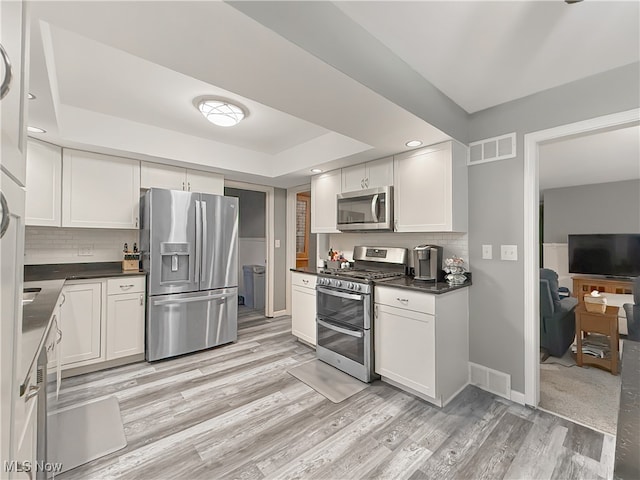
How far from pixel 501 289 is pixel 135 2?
9.58 feet

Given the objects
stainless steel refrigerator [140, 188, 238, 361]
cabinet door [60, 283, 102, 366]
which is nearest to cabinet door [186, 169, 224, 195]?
stainless steel refrigerator [140, 188, 238, 361]

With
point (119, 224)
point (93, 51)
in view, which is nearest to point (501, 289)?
point (93, 51)

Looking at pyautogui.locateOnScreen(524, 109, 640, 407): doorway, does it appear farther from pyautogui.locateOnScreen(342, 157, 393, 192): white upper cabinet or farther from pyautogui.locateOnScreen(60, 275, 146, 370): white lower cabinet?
pyautogui.locateOnScreen(60, 275, 146, 370): white lower cabinet

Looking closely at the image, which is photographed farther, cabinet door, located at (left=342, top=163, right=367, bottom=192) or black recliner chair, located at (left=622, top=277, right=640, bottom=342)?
cabinet door, located at (left=342, top=163, right=367, bottom=192)

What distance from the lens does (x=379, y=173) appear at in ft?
10.1

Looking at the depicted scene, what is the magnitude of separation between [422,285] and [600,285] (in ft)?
14.7

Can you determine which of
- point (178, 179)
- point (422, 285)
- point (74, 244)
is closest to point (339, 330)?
point (422, 285)

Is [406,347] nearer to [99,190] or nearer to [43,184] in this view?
[99,190]

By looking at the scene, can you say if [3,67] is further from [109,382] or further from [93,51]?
[109,382]

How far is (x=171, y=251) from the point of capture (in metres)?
3.11

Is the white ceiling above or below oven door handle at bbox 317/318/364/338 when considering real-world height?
above

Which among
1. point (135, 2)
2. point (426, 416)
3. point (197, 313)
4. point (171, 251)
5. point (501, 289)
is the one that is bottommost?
point (426, 416)

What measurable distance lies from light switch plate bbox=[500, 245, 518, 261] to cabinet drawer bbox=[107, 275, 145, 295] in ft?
11.4

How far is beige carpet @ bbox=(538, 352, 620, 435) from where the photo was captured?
210 centimetres
